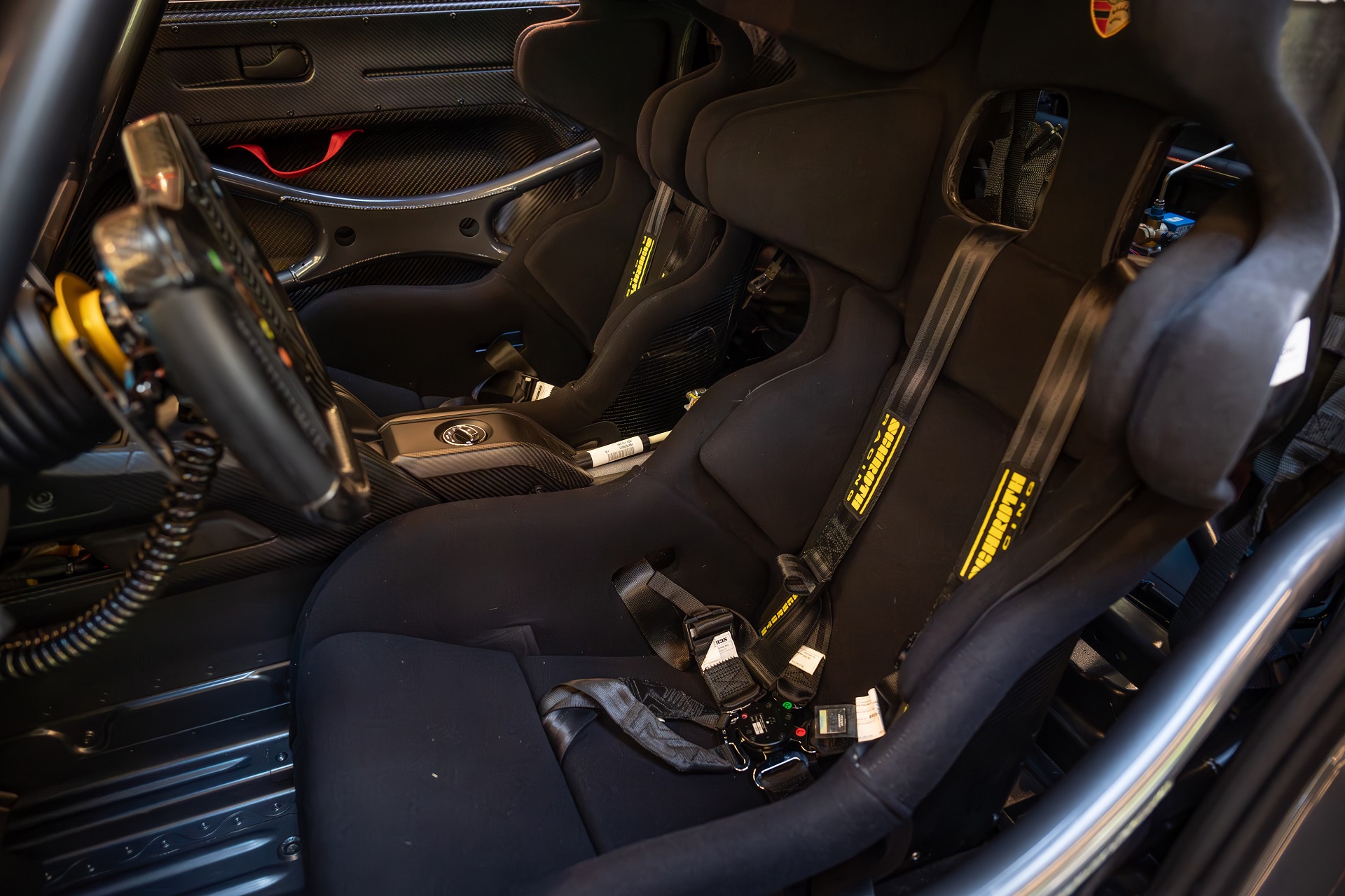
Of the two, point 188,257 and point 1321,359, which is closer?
point 188,257

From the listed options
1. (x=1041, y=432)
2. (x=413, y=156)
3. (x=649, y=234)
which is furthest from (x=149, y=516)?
(x=413, y=156)

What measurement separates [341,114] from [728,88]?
1180 millimetres

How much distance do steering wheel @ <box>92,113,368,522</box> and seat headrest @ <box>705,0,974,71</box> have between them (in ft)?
2.22

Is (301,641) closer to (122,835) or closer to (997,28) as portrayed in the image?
(122,835)

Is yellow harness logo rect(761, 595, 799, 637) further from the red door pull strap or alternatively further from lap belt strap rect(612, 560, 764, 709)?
the red door pull strap

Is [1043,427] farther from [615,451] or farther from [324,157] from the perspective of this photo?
[324,157]

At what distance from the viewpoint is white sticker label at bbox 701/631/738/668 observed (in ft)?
4.00

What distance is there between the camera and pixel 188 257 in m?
0.53

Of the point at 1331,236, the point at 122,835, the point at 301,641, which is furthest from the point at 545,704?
the point at 1331,236

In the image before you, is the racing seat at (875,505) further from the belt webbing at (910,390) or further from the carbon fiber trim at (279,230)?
the carbon fiber trim at (279,230)

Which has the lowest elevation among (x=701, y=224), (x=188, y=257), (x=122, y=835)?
(x=122, y=835)

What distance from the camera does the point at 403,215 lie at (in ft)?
7.35

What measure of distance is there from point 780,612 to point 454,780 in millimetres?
491

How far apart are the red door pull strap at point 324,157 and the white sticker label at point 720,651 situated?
1.63m
